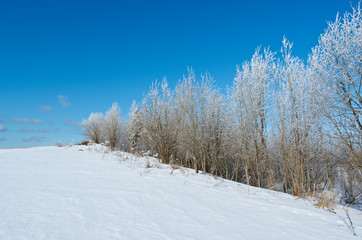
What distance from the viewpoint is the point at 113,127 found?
22.7 m

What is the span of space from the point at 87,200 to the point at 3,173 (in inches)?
95.5

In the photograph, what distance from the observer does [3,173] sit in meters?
3.87

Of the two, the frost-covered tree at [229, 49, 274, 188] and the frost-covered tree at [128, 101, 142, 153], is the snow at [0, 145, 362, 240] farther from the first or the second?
the frost-covered tree at [128, 101, 142, 153]

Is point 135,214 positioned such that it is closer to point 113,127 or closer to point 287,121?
point 287,121

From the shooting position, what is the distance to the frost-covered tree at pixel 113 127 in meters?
22.6

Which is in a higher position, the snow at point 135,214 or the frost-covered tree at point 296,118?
the frost-covered tree at point 296,118

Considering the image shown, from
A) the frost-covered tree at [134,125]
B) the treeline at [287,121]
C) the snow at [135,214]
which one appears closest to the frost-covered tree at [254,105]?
the treeline at [287,121]

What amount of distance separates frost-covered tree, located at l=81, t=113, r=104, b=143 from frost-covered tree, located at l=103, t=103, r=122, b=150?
8.93 feet

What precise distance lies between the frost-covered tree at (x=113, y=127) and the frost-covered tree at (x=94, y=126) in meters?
2.72

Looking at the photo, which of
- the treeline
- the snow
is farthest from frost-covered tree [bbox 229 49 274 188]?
the snow

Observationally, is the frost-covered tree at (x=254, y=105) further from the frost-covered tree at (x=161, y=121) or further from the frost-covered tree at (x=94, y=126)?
the frost-covered tree at (x=94, y=126)

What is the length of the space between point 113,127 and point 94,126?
5.02 meters

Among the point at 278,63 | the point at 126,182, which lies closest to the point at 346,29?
the point at 278,63

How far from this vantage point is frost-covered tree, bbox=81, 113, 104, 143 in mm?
25812
